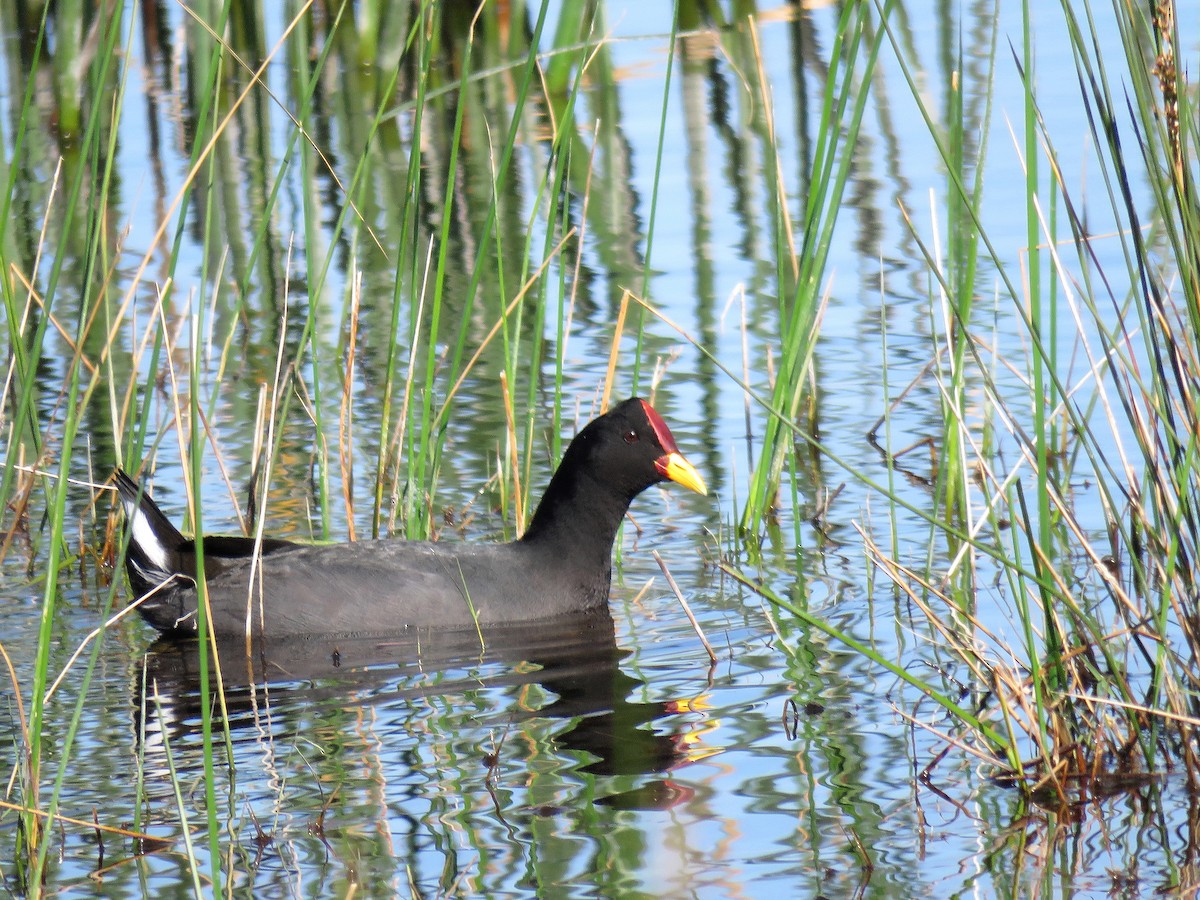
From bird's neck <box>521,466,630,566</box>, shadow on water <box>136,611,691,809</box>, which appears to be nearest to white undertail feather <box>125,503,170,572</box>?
shadow on water <box>136,611,691,809</box>

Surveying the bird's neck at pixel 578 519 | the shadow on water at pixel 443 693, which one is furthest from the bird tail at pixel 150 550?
the bird's neck at pixel 578 519

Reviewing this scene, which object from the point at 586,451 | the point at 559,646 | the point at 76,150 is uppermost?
the point at 76,150

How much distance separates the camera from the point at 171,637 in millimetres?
6324

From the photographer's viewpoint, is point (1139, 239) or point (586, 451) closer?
point (1139, 239)

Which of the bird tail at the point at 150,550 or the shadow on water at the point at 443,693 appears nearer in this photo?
the shadow on water at the point at 443,693

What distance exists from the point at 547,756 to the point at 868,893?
49.7 inches

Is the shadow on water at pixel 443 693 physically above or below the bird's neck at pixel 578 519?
below

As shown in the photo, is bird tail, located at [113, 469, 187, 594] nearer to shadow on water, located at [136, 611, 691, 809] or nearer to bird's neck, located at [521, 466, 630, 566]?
shadow on water, located at [136, 611, 691, 809]

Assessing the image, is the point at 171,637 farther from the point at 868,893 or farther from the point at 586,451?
the point at 868,893

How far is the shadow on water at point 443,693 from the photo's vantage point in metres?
4.76

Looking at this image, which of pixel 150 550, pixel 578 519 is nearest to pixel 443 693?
pixel 578 519

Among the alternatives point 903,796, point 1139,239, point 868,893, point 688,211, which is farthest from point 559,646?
point 688,211

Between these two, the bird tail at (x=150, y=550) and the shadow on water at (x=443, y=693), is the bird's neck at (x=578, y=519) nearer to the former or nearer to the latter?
the shadow on water at (x=443, y=693)

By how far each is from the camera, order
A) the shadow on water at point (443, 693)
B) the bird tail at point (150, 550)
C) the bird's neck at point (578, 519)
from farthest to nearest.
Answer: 1. the bird's neck at point (578, 519)
2. the bird tail at point (150, 550)
3. the shadow on water at point (443, 693)
